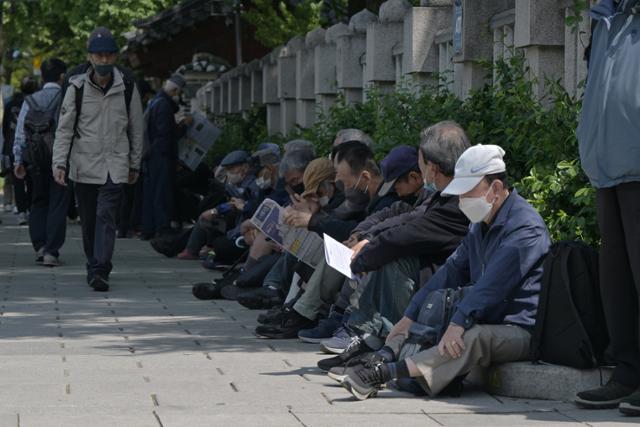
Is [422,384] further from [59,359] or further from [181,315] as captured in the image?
[181,315]

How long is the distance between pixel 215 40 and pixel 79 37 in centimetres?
1249

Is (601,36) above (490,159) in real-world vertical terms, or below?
above

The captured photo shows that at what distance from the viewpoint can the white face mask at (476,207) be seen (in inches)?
300

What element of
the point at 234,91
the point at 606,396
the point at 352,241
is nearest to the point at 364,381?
the point at 606,396

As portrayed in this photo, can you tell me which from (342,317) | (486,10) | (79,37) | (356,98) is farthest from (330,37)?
(79,37)

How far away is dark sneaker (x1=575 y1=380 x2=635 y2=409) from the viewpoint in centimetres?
709

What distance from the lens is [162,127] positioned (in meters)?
18.7

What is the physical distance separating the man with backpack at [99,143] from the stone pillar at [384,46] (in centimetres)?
262

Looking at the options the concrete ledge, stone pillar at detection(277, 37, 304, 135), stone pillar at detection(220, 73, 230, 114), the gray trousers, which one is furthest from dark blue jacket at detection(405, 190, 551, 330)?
stone pillar at detection(220, 73, 230, 114)

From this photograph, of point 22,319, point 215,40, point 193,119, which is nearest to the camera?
point 22,319

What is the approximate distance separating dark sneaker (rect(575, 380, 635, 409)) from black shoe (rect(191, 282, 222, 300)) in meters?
5.55

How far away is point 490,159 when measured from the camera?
25.0 feet

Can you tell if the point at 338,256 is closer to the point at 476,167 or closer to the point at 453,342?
the point at 476,167

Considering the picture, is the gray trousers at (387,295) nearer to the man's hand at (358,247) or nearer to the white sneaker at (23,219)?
the man's hand at (358,247)
